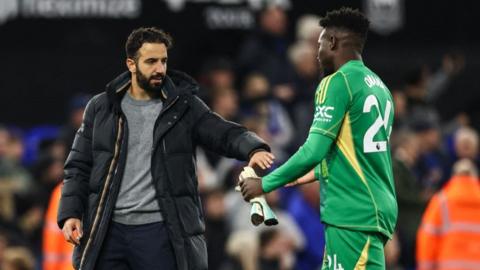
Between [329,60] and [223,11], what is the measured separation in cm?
666

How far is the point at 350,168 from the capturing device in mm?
8289

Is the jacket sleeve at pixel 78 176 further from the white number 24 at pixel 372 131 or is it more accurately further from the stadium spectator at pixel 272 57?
the stadium spectator at pixel 272 57

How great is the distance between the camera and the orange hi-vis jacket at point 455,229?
1289 centimetres

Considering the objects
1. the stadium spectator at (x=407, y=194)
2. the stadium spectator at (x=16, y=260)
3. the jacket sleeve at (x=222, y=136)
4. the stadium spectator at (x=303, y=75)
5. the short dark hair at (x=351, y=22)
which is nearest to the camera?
the short dark hair at (x=351, y=22)

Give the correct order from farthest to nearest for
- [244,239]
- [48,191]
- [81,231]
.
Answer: [48,191]
[244,239]
[81,231]

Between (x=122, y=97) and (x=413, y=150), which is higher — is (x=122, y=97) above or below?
above

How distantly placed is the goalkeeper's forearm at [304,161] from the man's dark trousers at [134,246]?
814 millimetres

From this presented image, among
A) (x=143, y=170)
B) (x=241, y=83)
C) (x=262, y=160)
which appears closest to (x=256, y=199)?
(x=262, y=160)

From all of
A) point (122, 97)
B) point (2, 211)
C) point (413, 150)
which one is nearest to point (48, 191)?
point (2, 211)

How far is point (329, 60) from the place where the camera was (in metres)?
8.45

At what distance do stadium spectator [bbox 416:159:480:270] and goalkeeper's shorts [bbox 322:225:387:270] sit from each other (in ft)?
15.2

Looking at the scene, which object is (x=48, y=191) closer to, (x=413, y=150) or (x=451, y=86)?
(x=413, y=150)

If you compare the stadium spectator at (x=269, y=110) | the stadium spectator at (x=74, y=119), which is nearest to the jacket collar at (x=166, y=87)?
the stadium spectator at (x=74, y=119)

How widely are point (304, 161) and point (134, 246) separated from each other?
1.16 meters
